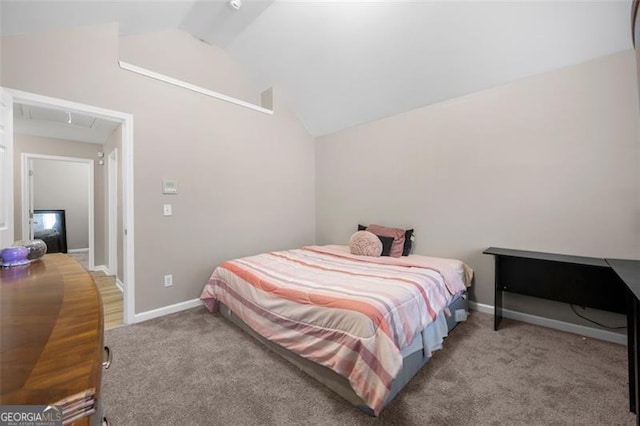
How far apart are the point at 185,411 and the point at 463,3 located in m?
3.58

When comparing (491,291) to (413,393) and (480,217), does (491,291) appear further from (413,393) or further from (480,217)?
(413,393)

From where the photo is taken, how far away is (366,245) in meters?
3.05

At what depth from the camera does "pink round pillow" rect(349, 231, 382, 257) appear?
3035mm

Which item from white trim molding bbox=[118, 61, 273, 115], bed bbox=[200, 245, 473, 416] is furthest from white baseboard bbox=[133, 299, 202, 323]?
white trim molding bbox=[118, 61, 273, 115]

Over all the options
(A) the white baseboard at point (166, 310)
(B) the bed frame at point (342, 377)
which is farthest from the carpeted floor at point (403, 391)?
(A) the white baseboard at point (166, 310)

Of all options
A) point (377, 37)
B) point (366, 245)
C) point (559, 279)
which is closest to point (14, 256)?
point (366, 245)

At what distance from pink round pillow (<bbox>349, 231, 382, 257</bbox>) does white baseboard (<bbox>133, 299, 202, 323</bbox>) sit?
6.43 feet

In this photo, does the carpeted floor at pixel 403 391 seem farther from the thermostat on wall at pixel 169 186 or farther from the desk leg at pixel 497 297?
the thermostat on wall at pixel 169 186

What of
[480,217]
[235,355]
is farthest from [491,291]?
[235,355]

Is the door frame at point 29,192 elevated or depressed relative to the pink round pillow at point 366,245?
elevated

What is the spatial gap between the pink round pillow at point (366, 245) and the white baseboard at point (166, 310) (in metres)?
1.96

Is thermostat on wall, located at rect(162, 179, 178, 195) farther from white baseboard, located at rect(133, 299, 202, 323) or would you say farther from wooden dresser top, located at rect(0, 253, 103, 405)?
wooden dresser top, located at rect(0, 253, 103, 405)

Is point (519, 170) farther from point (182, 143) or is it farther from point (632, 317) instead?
point (182, 143)

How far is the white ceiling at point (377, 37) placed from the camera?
206 cm
